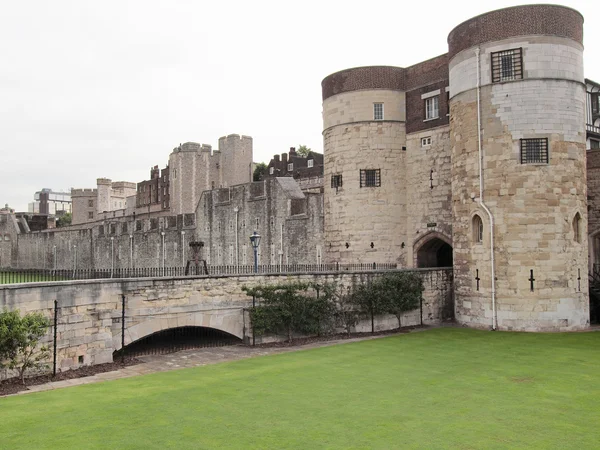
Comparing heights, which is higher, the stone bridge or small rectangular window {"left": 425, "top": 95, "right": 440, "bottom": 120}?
small rectangular window {"left": 425, "top": 95, "right": 440, "bottom": 120}

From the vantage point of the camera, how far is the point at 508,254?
18.6 metres

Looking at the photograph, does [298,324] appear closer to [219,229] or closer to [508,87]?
[508,87]

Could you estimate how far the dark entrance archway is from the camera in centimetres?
2473

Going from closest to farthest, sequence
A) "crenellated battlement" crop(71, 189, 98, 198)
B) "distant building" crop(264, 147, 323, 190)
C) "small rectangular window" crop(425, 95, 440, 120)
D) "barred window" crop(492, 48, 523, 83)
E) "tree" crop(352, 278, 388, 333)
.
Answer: "barred window" crop(492, 48, 523, 83), "tree" crop(352, 278, 388, 333), "small rectangular window" crop(425, 95, 440, 120), "distant building" crop(264, 147, 323, 190), "crenellated battlement" crop(71, 189, 98, 198)

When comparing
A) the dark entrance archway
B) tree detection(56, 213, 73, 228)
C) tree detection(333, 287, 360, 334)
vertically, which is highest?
tree detection(56, 213, 73, 228)

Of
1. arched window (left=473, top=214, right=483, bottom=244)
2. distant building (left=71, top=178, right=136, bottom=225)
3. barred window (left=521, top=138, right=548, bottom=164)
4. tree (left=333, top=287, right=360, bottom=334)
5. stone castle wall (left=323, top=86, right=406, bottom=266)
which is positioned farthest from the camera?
distant building (left=71, top=178, right=136, bottom=225)

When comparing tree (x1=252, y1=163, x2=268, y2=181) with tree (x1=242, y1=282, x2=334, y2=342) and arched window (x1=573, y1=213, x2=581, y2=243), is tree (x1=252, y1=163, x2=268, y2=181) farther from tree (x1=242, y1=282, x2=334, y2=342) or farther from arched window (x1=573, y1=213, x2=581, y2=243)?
arched window (x1=573, y1=213, x2=581, y2=243)

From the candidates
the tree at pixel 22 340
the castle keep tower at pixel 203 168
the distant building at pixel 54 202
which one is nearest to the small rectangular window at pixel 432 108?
the tree at pixel 22 340

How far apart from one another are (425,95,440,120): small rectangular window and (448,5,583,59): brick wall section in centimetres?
448

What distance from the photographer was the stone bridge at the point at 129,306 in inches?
525

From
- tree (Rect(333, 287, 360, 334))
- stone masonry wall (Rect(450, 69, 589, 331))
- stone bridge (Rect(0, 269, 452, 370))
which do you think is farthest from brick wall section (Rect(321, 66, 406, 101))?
tree (Rect(333, 287, 360, 334))

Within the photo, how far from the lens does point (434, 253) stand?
25.8m

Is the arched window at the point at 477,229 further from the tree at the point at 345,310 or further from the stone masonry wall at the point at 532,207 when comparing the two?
the tree at the point at 345,310

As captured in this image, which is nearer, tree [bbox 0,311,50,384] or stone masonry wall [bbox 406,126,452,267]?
tree [bbox 0,311,50,384]
